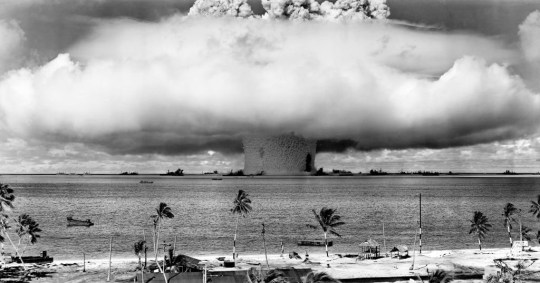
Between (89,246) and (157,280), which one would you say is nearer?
(157,280)

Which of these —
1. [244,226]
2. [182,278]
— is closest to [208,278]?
[182,278]

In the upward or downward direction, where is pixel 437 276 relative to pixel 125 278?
upward

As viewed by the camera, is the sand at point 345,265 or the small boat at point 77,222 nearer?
the sand at point 345,265

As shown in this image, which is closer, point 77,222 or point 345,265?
point 345,265

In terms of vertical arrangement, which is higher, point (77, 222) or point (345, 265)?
point (77, 222)

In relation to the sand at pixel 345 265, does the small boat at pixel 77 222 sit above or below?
above

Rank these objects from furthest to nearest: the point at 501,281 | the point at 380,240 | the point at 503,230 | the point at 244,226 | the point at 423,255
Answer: the point at 244,226 → the point at 503,230 → the point at 380,240 → the point at 423,255 → the point at 501,281

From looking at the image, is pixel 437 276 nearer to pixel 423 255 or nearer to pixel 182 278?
pixel 182 278

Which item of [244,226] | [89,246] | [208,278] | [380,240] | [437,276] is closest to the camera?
[437,276]
